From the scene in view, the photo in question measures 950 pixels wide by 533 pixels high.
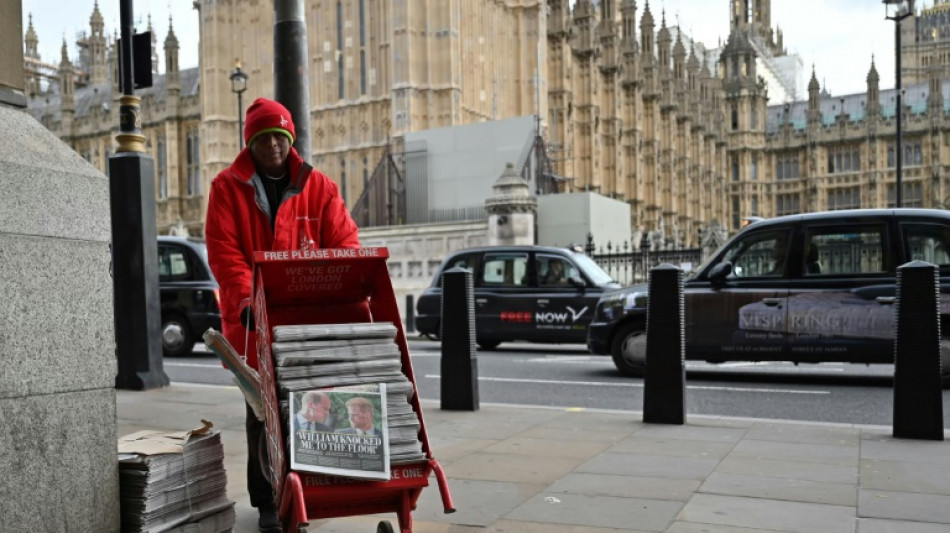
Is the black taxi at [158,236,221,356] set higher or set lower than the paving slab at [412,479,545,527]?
higher

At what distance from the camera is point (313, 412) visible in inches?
124

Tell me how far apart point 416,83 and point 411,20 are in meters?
2.28

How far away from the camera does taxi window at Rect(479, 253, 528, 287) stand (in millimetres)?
14250

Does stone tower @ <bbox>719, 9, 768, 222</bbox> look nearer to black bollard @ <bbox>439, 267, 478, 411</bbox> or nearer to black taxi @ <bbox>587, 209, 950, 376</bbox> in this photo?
Result: black taxi @ <bbox>587, 209, 950, 376</bbox>

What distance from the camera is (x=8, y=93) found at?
3480mm

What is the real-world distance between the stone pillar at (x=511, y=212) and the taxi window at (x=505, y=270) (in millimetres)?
7048

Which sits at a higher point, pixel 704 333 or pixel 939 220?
pixel 939 220

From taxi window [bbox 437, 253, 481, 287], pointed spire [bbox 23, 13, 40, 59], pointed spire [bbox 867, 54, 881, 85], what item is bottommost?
taxi window [bbox 437, 253, 481, 287]

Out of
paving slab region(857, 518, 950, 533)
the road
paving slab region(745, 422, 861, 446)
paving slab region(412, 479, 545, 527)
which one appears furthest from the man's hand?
the road

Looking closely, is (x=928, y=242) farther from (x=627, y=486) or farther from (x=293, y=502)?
(x=293, y=502)

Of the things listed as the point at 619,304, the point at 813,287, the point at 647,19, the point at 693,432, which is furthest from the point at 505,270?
the point at 647,19

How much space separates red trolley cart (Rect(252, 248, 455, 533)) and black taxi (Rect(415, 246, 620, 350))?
399 inches

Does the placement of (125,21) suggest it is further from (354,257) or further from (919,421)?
(919,421)

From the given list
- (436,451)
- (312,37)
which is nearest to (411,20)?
(312,37)
